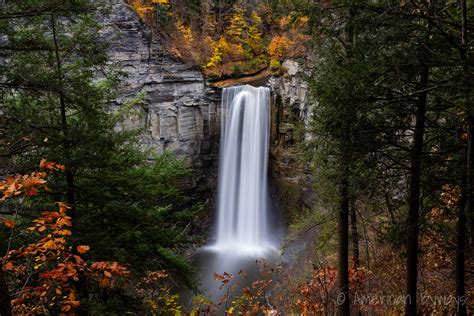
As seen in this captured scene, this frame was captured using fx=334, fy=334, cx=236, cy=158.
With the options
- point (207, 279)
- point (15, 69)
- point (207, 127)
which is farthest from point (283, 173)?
point (15, 69)

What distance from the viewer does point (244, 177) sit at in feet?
69.8

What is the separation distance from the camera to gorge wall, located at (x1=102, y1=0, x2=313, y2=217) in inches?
776

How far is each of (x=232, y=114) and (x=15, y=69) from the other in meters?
16.6

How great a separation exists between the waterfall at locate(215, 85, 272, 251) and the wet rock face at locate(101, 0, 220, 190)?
1.32 meters

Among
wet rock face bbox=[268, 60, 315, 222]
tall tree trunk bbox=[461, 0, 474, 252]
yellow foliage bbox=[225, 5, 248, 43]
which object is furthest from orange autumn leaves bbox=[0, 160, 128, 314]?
yellow foliage bbox=[225, 5, 248, 43]

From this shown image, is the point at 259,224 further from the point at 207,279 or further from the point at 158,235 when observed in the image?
the point at 158,235

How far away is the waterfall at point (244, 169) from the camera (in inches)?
802

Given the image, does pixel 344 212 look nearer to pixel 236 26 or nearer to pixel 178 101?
pixel 178 101

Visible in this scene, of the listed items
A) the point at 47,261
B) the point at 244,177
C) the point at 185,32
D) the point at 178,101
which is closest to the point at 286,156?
the point at 244,177

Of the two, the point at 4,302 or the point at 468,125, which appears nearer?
the point at 4,302

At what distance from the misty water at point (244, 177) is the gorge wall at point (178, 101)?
74cm

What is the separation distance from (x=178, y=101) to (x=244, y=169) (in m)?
5.91

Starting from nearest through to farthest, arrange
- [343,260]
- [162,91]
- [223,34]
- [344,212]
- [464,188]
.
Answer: [464,188] → [344,212] → [343,260] → [162,91] → [223,34]

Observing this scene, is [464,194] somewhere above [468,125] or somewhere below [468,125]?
below
